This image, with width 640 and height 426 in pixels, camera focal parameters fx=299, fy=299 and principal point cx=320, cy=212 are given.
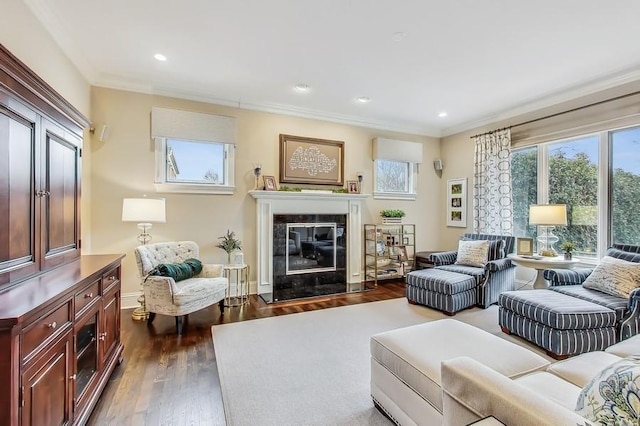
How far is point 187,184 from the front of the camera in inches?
162

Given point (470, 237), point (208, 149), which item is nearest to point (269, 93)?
point (208, 149)

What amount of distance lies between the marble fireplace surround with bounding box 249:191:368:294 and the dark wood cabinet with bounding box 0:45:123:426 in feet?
7.30

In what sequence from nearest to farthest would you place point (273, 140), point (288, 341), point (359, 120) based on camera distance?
1. point (288, 341)
2. point (273, 140)
3. point (359, 120)

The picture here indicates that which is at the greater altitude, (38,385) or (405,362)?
(38,385)

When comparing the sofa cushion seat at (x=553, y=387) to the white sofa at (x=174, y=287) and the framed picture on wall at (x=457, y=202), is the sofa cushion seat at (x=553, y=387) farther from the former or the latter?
the framed picture on wall at (x=457, y=202)

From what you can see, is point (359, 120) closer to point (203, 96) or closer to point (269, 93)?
point (269, 93)

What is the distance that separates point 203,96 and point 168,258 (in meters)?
2.27

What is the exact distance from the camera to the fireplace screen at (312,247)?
15.5 feet

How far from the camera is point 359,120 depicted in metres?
5.25

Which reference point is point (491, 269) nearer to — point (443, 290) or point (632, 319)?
point (443, 290)

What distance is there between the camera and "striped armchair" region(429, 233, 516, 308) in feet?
12.6

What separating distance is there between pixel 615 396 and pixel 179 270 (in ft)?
11.3

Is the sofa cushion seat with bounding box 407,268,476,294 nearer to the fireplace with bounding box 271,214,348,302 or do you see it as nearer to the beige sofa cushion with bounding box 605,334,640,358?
the fireplace with bounding box 271,214,348,302

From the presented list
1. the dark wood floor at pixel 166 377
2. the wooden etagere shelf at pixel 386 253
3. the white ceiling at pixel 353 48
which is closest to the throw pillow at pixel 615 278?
the white ceiling at pixel 353 48
